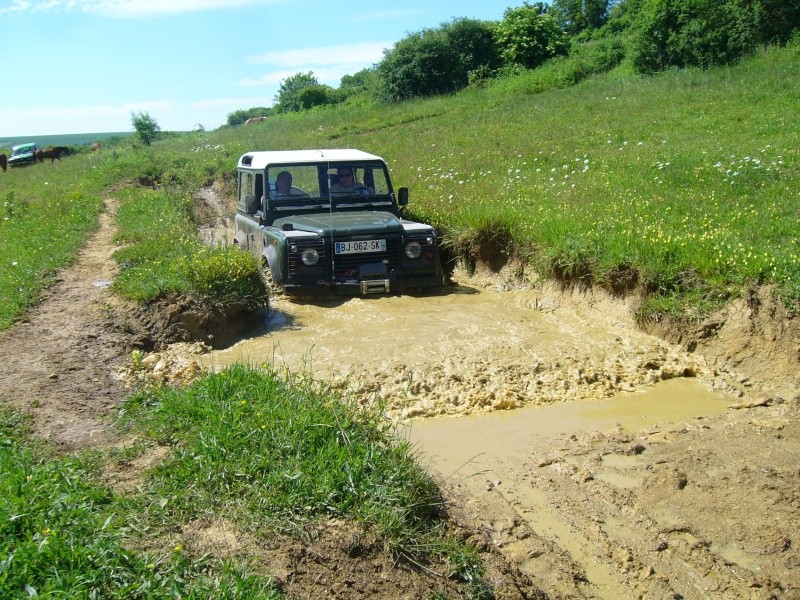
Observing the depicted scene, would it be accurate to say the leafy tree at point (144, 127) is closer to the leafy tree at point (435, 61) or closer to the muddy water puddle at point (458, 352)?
the leafy tree at point (435, 61)

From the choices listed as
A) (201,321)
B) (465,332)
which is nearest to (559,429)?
(465,332)

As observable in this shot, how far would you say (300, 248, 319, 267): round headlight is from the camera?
841 centimetres

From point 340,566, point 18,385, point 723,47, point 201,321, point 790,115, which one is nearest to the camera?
point 340,566

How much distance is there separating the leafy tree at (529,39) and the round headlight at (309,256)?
29429mm

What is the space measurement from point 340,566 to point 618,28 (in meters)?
40.9

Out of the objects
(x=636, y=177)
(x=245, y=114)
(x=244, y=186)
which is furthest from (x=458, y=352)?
(x=245, y=114)

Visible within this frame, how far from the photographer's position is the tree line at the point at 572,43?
2370 cm

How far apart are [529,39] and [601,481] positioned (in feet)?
114

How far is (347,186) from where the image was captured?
9.83 meters

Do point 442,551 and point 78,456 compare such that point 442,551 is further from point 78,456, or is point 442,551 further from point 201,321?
point 201,321

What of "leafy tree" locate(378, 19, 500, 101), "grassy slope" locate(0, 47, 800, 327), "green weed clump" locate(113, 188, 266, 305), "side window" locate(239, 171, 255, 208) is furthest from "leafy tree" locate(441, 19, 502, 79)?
"green weed clump" locate(113, 188, 266, 305)

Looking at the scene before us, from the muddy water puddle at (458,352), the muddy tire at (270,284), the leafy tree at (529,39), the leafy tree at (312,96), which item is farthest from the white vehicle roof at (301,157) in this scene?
the leafy tree at (312,96)

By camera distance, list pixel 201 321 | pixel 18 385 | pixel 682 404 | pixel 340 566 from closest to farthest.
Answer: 1. pixel 340 566
2. pixel 18 385
3. pixel 682 404
4. pixel 201 321

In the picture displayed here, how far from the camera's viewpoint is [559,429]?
5.53m
